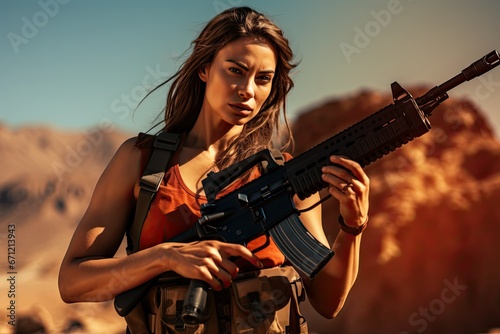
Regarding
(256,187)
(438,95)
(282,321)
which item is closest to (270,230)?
(256,187)

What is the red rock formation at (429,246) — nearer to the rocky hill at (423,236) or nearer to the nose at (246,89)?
the rocky hill at (423,236)

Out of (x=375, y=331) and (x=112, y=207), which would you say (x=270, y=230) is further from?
(x=375, y=331)

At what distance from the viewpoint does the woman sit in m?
2.05

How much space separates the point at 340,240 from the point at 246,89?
2.05 feet

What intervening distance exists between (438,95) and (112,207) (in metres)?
1.18

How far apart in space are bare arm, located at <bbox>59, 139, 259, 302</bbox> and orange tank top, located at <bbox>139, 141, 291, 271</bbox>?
3.6 inches

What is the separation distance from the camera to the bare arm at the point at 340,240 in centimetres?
205

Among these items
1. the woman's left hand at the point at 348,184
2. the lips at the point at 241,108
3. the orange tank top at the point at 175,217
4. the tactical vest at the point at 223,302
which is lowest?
the tactical vest at the point at 223,302

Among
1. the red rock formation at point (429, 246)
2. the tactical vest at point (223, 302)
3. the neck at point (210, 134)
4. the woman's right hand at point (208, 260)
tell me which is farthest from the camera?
the red rock formation at point (429, 246)

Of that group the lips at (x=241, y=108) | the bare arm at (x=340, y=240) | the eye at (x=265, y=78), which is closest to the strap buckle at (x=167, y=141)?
the lips at (x=241, y=108)

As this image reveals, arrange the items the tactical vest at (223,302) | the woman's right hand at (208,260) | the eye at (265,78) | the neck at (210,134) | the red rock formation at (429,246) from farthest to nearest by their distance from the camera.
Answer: the red rock formation at (429,246) → the neck at (210,134) → the eye at (265,78) → the tactical vest at (223,302) → the woman's right hand at (208,260)

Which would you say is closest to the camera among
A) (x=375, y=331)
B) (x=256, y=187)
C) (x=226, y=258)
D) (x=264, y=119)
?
(x=226, y=258)

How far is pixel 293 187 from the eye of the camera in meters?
2.18

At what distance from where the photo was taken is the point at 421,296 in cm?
1125
